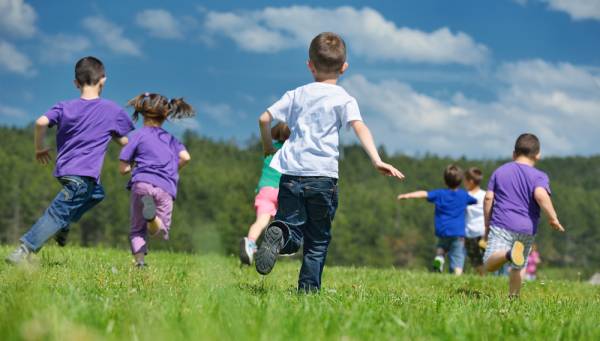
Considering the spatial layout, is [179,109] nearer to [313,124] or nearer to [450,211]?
[313,124]

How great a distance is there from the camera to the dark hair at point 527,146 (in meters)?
8.48

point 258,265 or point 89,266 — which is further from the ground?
point 258,265

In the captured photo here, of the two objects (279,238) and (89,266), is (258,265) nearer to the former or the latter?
(279,238)

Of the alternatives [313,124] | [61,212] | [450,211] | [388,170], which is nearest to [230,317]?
[388,170]

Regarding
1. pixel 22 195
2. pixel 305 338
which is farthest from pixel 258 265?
pixel 22 195

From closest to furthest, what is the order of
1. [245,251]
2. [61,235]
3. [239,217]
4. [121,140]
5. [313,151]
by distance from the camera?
[313,151] < [245,251] < [61,235] < [121,140] < [239,217]

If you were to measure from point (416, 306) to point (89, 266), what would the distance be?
14.5 feet

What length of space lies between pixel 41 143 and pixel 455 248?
977 cm

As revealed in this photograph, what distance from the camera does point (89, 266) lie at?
7.85 metres

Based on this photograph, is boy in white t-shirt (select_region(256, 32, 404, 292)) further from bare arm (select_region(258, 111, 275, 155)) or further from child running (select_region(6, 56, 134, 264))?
child running (select_region(6, 56, 134, 264))

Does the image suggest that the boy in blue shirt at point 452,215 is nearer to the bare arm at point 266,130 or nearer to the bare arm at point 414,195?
the bare arm at point 414,195

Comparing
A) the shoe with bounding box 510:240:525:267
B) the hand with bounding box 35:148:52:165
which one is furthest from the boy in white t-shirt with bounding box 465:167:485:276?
the hand with bounding box 35:148:52:165

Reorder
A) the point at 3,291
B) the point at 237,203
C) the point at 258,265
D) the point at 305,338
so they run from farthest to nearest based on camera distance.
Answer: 1. the point at 237,203
2. the point at 258,265
3. the point at 3,291
4. the point at 305,338

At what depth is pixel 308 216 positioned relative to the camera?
5.94 m
